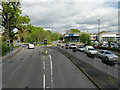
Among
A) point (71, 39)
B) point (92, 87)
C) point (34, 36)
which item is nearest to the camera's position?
point (92, 87)

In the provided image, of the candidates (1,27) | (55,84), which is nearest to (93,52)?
(55,84)

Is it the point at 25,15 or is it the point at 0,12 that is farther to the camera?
the point at 25,15

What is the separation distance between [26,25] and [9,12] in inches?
260

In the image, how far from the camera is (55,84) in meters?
9.01

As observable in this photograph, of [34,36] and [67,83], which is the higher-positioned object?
[34,36]

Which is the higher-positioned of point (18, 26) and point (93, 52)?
point (18, 26)

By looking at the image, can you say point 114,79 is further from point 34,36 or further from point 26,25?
point 34,36

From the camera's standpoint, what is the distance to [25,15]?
43406mm

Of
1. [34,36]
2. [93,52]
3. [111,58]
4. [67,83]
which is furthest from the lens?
[34,36]

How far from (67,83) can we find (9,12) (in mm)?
36016

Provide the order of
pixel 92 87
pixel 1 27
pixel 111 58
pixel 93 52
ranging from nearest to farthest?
1. pixel 92 87
2. pixel 111 58
3. pixel 93 52
4. pixel 1 27

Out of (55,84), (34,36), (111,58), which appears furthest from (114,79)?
(34,36)

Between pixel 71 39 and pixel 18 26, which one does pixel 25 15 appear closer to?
pixel 18 26

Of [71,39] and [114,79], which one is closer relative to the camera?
[114,79]
